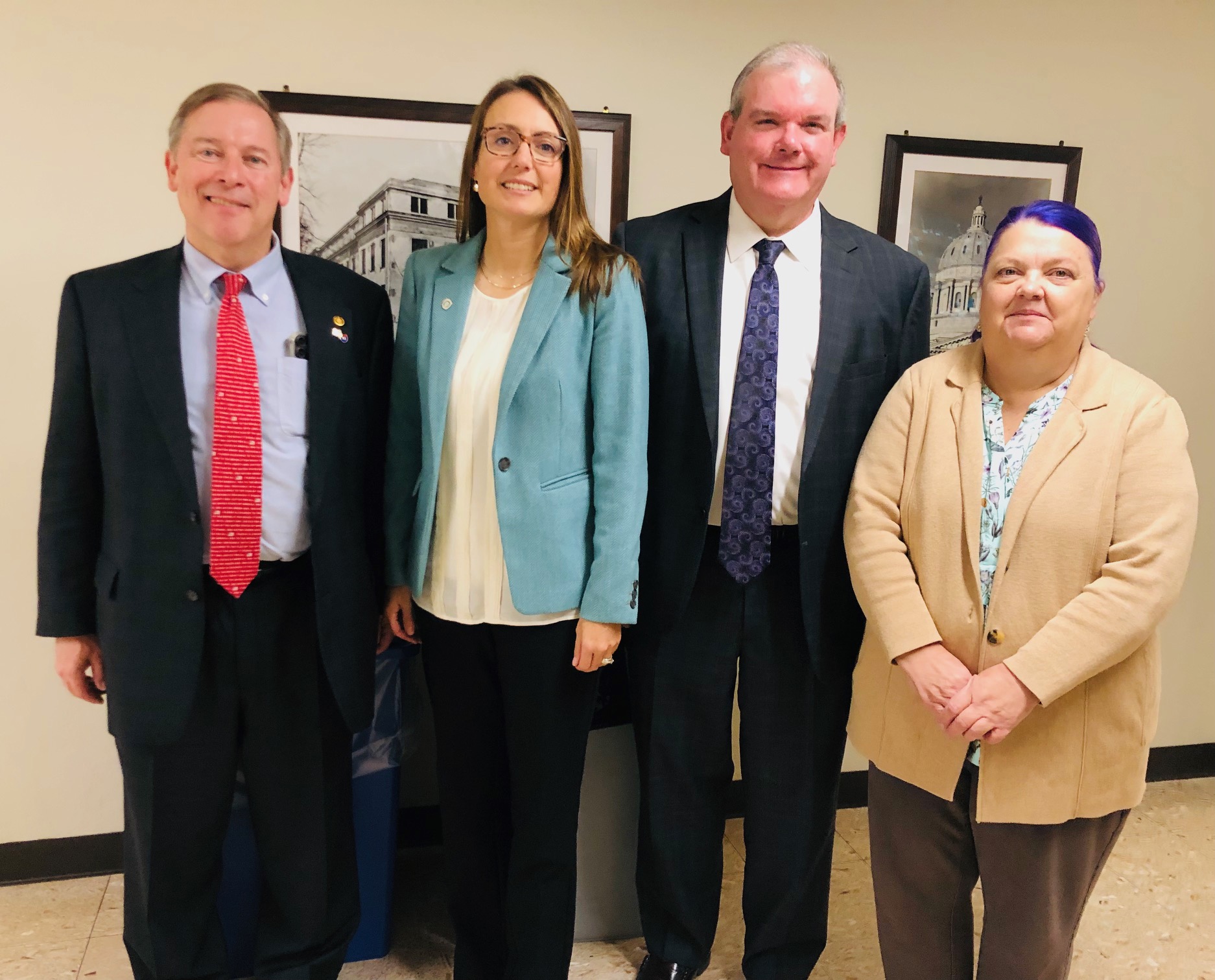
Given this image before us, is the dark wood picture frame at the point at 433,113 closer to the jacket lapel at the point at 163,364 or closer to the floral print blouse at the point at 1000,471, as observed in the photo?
the jacket lapel at the point at 163,364

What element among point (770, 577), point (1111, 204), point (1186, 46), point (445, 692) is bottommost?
point (445, 692)

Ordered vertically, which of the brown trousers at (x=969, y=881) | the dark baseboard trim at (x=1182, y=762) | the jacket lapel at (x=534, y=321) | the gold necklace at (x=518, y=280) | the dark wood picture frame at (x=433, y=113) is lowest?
the dark baseboard trim at (x=1182, y=762)

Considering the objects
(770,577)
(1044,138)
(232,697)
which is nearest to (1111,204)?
(1044,138)

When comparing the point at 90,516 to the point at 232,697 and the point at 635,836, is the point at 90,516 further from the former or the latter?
the point at 635,836

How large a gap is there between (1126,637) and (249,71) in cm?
218

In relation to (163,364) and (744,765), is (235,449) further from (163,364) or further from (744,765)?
(744,765)

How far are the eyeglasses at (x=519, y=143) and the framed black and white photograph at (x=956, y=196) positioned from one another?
129 cm

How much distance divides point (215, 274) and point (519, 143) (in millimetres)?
587

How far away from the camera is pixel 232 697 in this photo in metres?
1.66

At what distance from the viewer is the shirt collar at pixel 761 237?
1764 mm

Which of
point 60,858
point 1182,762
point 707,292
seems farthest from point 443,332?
point 1182,762

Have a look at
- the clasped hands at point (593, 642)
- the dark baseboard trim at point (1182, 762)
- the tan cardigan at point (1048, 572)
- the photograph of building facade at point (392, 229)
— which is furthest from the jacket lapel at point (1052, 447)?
the dark baseboard trim at point (1182, 762)

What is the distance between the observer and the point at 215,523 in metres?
1.56

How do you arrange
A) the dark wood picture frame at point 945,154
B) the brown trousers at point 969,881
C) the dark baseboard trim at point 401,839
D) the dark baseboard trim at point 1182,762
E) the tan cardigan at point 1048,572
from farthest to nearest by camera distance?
the dark baseboard trim at point 1182,762
the dark wood picture frame at point 945,154
the dark baseboard trim at point 401,839
the brown trousers at point 969,881
the tan cardigan at point 1048,572
